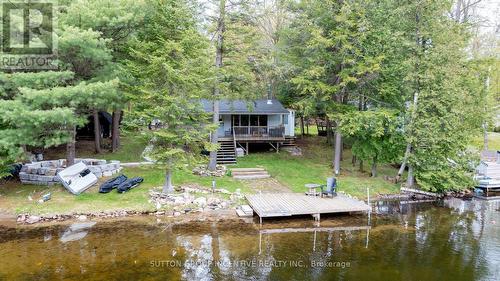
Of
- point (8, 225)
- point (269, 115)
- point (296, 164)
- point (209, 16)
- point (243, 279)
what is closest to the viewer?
point (243, 279)

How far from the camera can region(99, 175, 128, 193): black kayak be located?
17.6 meters

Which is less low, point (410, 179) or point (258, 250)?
point (410, 179)

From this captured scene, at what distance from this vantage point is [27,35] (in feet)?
55.0

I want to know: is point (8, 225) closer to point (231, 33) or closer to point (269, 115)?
point (231, 33)

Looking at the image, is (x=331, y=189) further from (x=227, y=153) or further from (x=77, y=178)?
(x=77, y=178)

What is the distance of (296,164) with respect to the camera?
25.0 m

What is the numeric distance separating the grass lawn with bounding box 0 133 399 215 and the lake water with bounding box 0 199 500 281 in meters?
1.51

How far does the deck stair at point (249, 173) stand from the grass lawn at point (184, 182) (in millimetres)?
594

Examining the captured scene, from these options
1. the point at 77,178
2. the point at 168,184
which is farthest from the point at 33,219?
the point at 168,184

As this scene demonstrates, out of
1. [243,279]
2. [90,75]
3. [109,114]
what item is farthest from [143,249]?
[109,114]

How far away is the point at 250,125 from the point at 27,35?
15.8 m

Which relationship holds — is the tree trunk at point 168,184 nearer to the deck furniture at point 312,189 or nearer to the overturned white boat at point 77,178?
the overturned white boat at point 77,178

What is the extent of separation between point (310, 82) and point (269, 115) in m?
6.89

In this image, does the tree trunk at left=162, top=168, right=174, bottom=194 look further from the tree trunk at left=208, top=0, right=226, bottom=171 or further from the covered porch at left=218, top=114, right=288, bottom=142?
the covered porch at left=218, top=114, right=288, bottom=142
